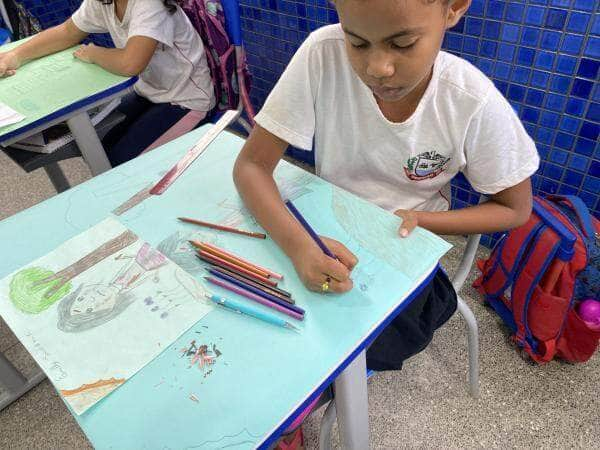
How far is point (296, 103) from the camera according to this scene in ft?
2.78

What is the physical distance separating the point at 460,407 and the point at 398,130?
847 mm

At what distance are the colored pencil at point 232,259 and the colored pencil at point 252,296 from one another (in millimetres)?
36

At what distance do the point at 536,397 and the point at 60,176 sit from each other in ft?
6.01

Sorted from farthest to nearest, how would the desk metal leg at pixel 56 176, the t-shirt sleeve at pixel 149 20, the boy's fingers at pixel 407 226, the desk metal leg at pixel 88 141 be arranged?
the desk metal leg at pixel 56 176, the t-shirt sleeve at pixel 149 20, the desk metal leg at pixel 88 141, the boy's fingers at pixel 407 226

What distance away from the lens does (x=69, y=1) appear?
293cm

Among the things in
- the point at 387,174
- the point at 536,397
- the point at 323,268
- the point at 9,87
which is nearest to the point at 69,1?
the point at 9,87

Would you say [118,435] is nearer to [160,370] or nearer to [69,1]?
[160,370]

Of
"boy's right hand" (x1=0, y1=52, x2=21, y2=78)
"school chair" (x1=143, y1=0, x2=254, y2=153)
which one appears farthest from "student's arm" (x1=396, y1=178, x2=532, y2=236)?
"boy's right hand" (x1=0, y1=52, x2=21, y2=78)

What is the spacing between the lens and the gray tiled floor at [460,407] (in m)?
1.17

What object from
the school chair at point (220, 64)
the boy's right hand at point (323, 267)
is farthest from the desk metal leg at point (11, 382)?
the boy's right hand at point (323, 267)

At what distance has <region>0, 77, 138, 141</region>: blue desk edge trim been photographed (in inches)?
43.3

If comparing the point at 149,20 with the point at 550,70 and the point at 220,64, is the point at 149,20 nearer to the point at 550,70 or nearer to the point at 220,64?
the point at 220,64

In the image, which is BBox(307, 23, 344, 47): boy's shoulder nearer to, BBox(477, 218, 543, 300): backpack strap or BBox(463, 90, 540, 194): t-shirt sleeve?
BBox(463, 90, 540, 194): t-shirt sleeve

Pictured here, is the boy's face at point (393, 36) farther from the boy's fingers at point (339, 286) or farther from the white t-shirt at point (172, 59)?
the white t-shirt at point (172, 59)
